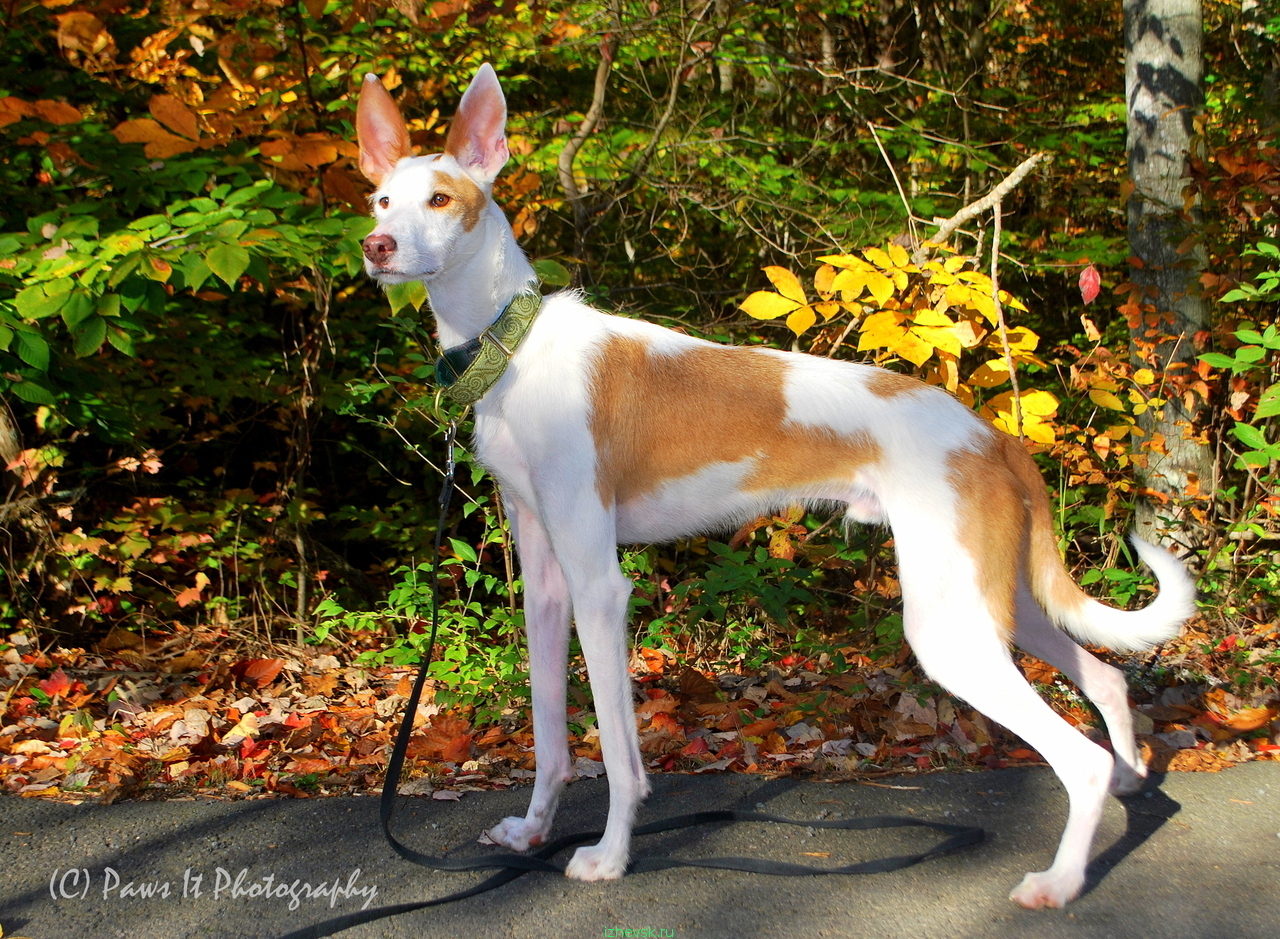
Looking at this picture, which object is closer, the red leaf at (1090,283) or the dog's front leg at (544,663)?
the dog's front leg at (544,663)

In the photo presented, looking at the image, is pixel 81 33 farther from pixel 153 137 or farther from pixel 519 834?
pixel 519 834

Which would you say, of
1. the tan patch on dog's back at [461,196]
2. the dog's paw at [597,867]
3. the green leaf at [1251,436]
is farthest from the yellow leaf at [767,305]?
the green leaf at [1251,436]

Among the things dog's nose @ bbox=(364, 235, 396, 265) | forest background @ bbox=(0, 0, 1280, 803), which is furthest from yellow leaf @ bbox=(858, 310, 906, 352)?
dog's nose @ bbox=(364, 235, 396, 265)

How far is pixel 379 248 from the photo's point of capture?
278cm

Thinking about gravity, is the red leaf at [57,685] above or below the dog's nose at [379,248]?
below

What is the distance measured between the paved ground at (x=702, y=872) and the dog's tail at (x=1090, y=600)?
0.66 m

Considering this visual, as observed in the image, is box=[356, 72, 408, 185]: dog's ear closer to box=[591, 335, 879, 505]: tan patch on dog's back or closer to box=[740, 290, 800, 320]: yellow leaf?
box=[591, 335, 879, 505]: tan patch on dog's back

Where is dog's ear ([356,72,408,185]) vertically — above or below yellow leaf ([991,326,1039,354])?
above

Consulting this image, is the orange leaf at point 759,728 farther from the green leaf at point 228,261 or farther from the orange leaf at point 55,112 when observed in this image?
the orange leaf at point 55,112

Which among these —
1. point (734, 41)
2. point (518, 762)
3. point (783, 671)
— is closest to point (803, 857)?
point (518, 762)

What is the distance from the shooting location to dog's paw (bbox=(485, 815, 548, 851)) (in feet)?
10.4

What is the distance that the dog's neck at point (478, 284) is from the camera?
3025 mm

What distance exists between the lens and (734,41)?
22.9 ft

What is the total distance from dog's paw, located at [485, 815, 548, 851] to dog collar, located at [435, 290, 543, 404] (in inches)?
52.0
